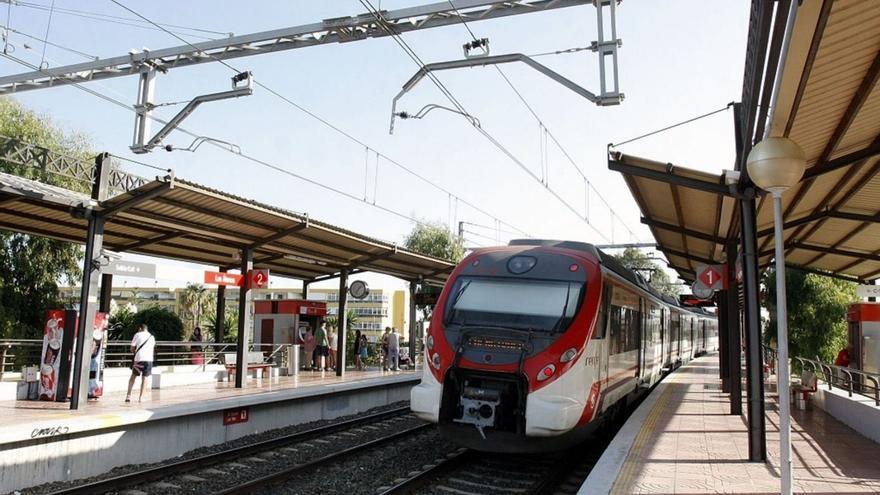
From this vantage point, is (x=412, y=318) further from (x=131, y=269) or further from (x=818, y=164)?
(x=818, y=164)

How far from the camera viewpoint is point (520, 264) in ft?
29.7

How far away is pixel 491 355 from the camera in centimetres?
809

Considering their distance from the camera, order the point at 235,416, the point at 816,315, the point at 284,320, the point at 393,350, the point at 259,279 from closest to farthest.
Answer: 1. the point at 235,416
2. the point at 259,279
3. the point at 284,320
4. the point at 393,350
5. the point at 816,315

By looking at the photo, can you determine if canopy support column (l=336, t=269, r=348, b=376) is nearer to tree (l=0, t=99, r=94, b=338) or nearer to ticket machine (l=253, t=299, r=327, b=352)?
ticket machine (l=253, t=299, r=327, b=352)

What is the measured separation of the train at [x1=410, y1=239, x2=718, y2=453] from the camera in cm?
783

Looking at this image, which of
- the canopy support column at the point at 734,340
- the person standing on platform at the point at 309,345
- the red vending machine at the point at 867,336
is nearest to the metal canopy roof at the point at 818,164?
the canopy support column at the point at 734,340

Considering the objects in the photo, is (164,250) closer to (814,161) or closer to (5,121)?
(5,121)

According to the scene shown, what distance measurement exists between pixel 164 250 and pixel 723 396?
1419cm

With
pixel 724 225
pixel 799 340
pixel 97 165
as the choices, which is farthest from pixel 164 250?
pixel 799 340

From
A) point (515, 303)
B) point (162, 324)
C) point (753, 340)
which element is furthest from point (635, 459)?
point (162, 324)

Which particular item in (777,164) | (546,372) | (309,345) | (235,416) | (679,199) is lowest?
(235,416)

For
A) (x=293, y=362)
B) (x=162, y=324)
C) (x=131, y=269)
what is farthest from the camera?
(x=162, y=324)

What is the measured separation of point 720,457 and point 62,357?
1095 cm

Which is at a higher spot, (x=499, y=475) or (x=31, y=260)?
(x=31, y=260)
